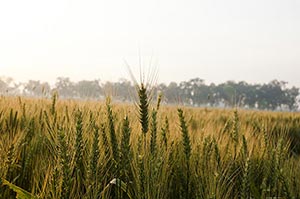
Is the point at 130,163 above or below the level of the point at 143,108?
below

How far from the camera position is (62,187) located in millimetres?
1105

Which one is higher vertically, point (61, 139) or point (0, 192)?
point (61, 139)

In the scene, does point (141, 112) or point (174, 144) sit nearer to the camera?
point (141, 112)

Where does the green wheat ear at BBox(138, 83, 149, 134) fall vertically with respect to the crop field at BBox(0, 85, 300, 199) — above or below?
above

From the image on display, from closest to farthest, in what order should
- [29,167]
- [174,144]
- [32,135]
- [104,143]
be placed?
[104,143] → [29,167] → [174,144] → [32,135]

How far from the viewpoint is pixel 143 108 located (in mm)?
1425

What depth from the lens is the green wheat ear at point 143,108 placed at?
1379mm

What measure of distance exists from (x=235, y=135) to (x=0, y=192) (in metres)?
1.48

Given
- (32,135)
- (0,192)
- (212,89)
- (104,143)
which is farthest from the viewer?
(212,89)

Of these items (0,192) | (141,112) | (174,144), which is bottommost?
(0,192)

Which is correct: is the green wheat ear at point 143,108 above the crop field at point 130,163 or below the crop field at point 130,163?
above

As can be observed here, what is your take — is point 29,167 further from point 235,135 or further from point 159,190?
point 235,135

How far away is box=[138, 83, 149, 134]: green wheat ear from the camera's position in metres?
1.38

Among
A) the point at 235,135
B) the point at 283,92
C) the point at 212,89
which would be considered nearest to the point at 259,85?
the point at 283,92
